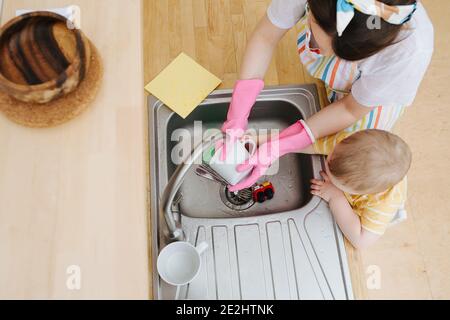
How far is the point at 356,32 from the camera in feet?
2.02

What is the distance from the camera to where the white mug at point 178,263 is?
80 centimetres

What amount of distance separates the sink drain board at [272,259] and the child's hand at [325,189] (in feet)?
0.08

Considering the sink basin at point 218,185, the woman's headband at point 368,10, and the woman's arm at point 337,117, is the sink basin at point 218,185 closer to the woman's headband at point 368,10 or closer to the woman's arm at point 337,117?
the woman's arm at point 337,117

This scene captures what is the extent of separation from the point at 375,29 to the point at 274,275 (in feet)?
1.76

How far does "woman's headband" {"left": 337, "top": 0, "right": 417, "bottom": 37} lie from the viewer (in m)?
0.57

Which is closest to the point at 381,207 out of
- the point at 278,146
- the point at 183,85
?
the point at 278,146

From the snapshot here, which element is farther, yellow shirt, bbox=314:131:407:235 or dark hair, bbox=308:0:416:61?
yellow shirt, bbox=314:131:407:235

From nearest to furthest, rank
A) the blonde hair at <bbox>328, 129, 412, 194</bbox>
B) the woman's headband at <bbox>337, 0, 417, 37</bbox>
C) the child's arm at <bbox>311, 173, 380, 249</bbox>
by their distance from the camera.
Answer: the woman's headband at <bbox>337, 0, 417, 37</bbox>, the blonde hair at <bbox>328, 129, 412, 194</bbox>, the child's arm at <bbox>311, 173, 380, 249</bbox>

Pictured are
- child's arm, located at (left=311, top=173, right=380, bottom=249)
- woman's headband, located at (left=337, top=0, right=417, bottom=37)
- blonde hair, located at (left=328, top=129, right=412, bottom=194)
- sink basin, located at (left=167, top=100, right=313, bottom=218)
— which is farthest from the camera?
sink basin, located at (left=167, top=100, right=313, bottom=218)

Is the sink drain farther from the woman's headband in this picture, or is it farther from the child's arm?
the woman's headband

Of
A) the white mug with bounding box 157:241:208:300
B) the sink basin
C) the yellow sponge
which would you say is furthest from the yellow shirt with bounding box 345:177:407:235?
the yellow sponge

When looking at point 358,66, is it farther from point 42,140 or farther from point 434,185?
point 42,140

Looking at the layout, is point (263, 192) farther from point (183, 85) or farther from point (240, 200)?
point (183, 85)

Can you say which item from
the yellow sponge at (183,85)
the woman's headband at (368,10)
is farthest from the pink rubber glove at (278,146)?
the woman's headband at (368,10)
